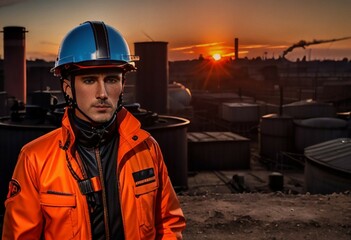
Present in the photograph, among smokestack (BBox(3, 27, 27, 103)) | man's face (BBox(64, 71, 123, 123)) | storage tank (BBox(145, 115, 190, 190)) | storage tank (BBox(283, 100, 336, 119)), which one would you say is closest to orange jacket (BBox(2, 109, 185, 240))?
man's face (BBox(64, 71, 123, 123))

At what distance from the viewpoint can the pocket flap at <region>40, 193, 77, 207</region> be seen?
92.8 inches

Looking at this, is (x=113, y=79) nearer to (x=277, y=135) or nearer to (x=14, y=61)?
(x=277, y=135)

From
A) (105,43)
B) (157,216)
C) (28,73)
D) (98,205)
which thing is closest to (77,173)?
(98,205)

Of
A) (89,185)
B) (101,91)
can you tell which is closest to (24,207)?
(89,185)

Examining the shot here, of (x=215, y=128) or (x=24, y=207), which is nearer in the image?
(x=24, y=207)

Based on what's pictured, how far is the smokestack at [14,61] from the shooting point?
32.1 m

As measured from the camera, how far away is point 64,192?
2391mm

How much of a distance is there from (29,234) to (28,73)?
44.7 metres

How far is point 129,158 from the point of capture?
259 centimetres

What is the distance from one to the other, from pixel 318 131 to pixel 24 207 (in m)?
27.5

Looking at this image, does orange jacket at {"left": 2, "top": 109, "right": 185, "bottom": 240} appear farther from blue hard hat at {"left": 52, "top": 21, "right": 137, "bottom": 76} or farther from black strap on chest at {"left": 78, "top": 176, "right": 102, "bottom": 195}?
blue hard hat at {"left": 52, "top": 21, "right": 137, "bottom": 76}

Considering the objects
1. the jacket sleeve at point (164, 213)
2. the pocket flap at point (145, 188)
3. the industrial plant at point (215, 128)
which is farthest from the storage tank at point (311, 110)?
the pocket flap at point (145, 188)

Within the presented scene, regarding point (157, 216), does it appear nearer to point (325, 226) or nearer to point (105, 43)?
point (105, 43)

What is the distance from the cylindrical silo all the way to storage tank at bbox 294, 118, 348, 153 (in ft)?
36.1
